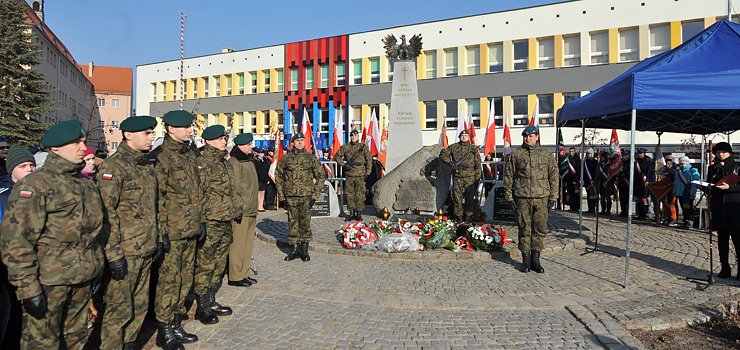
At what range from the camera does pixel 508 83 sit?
1067 inches

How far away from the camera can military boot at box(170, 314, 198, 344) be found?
398 centimetres

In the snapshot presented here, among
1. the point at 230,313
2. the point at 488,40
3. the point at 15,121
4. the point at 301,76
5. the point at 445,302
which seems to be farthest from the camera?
the point at 301,76

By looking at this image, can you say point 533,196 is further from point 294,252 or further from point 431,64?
point 431,64

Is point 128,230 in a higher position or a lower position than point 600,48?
lower

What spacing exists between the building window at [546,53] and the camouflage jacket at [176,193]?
2610cm

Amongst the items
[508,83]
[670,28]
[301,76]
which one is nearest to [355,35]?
[301,76]

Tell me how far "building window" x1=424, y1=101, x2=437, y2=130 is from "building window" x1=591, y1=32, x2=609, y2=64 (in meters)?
9.65

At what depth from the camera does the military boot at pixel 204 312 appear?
14.5 feet

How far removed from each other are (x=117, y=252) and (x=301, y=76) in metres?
33.4

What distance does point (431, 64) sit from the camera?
30.1 metres

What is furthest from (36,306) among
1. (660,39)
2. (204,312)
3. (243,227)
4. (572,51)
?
(660,39)

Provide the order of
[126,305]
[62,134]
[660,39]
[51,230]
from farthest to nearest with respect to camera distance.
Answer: [660,39]
[126,305]
[62,134]
[51,230]

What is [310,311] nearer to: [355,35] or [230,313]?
[230,313]

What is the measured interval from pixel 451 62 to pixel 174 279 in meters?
27.7
